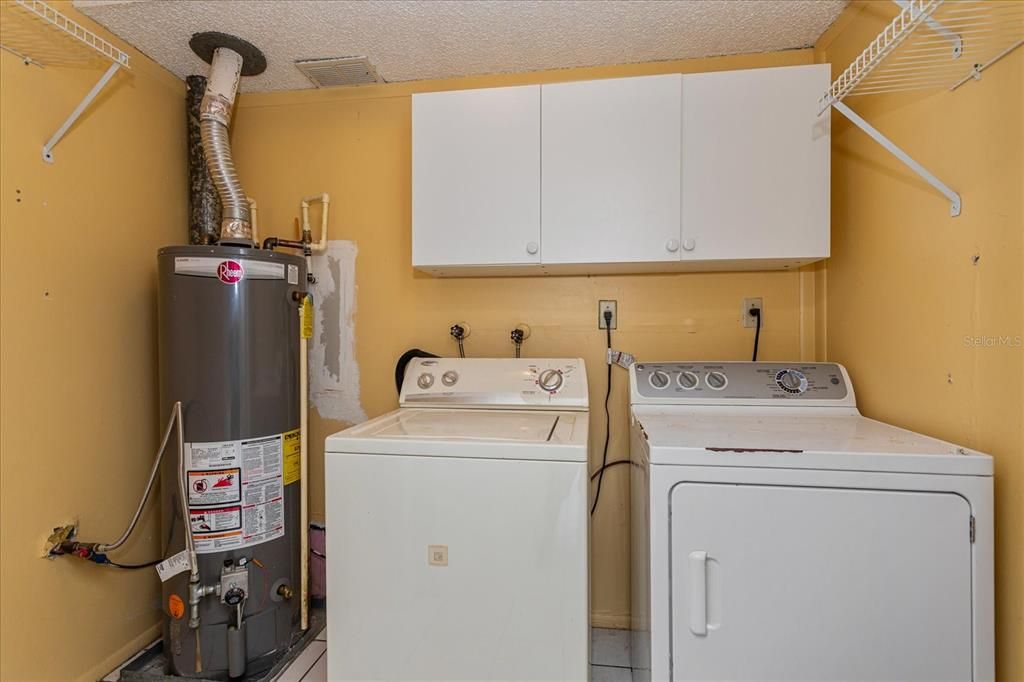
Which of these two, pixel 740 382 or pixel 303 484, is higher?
pixel 740 382

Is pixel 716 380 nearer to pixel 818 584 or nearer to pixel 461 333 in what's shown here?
pixel 818 584

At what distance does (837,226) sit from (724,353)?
59cm

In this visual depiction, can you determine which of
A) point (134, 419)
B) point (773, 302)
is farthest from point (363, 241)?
point (773, 302)

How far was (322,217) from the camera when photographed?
6.62 feet

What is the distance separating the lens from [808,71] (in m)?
1.47

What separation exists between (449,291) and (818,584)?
1.55m

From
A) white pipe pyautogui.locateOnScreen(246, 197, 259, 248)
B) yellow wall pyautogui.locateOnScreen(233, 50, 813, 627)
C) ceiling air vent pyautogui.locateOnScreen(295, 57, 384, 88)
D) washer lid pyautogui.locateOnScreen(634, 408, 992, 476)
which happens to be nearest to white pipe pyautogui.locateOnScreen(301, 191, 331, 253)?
yellow wall pyautogui.locateOnScreen(233, 50, 813, 627)

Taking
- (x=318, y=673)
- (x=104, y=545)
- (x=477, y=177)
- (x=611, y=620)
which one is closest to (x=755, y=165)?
(x=477, y=177)

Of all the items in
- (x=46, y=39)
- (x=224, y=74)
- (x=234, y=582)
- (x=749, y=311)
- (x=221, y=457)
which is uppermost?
(x=224, y=74)

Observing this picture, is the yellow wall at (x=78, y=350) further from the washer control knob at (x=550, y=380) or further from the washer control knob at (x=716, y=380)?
the washer control knob at (x=716, y=380)

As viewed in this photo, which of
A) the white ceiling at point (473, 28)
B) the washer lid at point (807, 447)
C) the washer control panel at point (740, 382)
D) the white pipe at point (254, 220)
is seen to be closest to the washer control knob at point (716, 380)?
the washer control panel at point (740, 382)

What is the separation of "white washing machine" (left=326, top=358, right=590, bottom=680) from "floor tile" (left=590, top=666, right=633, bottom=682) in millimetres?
573

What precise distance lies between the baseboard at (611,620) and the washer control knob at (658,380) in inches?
38.8

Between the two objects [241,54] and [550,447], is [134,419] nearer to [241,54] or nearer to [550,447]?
[241,54]
